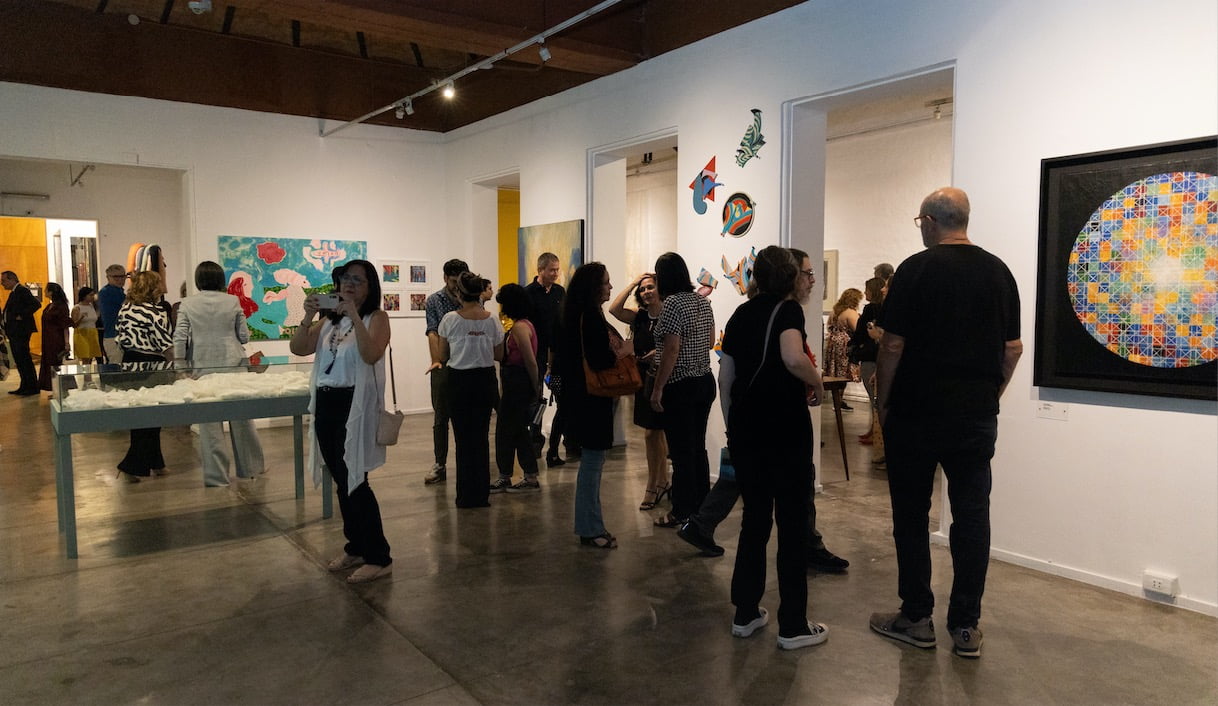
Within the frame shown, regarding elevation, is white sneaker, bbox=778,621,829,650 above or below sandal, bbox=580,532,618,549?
below

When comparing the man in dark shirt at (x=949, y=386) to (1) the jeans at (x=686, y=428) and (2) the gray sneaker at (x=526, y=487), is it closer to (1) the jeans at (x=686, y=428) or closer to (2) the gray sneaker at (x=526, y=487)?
(1) the jeans at (x=686, y=428)

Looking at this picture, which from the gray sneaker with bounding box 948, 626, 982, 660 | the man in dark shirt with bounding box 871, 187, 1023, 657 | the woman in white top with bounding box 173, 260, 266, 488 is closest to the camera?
the man in dark shirt with bounding box 871, 187, 1023, 657

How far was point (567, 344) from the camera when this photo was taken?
4.27 meters

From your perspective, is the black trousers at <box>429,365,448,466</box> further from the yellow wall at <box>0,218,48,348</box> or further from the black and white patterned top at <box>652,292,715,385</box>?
the yellow wall at <box>0,218,48,348</box>

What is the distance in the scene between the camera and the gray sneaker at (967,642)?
3.15 m

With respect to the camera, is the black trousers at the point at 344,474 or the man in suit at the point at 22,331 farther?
the man in suit at the point at 22,331

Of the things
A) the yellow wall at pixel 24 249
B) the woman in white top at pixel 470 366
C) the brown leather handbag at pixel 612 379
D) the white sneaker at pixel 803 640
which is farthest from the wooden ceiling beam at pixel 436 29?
the yellow wall at pixel 24 249

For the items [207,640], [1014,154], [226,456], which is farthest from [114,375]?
[1014,154]

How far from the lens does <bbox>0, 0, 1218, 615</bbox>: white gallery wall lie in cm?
365

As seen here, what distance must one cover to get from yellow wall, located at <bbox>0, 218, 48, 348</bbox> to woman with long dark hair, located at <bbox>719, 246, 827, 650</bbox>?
49.6 feet

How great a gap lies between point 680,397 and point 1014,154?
2.20m

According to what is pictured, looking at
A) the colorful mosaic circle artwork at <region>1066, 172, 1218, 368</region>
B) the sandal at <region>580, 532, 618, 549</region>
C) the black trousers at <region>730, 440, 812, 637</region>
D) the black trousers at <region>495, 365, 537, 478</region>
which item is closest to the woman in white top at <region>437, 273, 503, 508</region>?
the black trousers at <region>495, 365, 537, 478</region>

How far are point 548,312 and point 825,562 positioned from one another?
3.36 metres

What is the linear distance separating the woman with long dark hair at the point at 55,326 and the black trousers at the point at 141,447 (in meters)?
6.01
